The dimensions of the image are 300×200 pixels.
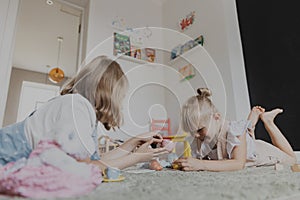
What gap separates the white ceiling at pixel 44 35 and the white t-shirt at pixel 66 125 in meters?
1.65

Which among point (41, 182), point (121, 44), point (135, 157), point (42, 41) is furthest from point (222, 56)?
point (42, 41)

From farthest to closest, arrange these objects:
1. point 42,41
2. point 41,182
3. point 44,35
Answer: point 42,41 < point 44,35 < point 41,182

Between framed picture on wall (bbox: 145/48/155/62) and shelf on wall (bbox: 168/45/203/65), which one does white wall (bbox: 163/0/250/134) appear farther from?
framed picture on wall (bbox: 145/48/155/62)

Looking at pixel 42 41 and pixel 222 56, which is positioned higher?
pixel 42 41

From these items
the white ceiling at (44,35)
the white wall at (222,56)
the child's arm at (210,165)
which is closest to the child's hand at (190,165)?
the child's arm at (210,165)

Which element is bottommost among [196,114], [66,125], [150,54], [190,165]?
[190,165]

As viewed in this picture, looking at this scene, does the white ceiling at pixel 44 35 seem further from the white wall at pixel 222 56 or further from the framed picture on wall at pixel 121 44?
the white wall at pixel 222 56

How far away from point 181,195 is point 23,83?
15.1 feet

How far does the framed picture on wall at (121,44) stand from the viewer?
5.80ft

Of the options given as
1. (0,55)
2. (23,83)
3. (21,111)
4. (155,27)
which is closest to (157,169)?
(0,55)

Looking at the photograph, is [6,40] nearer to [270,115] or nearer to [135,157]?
[135,157]

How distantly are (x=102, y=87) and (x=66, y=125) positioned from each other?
20 centimetres

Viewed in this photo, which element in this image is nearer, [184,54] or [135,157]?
[135,157]

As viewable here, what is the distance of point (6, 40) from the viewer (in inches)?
52.6
